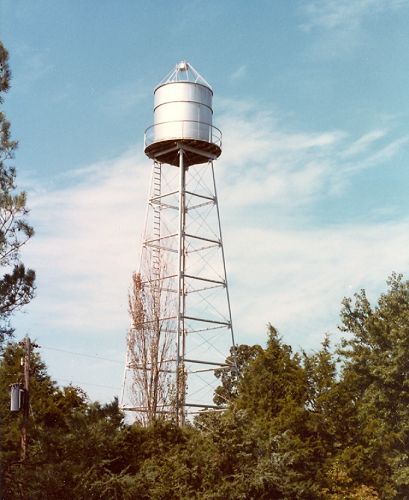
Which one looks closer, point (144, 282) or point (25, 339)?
point (25, 339)

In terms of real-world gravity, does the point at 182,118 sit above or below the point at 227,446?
above

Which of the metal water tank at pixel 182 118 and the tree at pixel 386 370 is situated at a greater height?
the metal water tank at pixel 182 118

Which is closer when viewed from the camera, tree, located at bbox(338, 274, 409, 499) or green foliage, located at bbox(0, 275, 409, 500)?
green foliage, located at bbox(0, 275, 409, 500)

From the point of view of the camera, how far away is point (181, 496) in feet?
81.4

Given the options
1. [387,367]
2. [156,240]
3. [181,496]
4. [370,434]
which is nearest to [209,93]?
[156,240]

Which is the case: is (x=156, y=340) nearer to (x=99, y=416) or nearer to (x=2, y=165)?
(x=99, y=416)

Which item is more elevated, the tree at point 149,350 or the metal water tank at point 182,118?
the metal water tank at point 182,118

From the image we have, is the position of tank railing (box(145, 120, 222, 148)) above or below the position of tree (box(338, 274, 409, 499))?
above

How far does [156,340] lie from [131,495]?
1130 cm

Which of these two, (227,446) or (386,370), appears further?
(386,370)

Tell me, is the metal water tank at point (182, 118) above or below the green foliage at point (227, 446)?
above

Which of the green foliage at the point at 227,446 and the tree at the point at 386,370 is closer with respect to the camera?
the green foliage at the point at 227,446

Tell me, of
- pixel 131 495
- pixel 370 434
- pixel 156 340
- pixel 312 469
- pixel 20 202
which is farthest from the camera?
pixel 156 340

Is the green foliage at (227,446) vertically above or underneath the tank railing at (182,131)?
underneath
